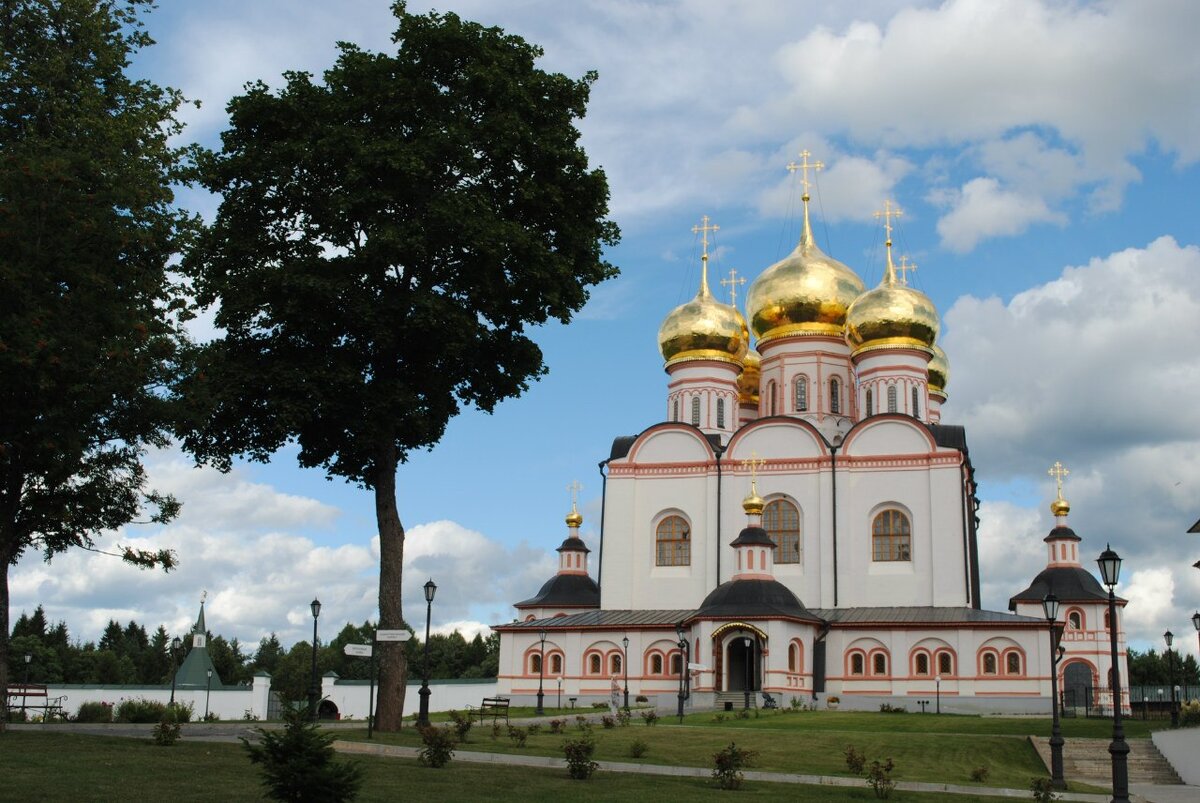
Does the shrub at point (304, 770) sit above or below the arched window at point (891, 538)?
below

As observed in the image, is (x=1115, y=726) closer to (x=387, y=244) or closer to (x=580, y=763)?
(x=580, y=763)

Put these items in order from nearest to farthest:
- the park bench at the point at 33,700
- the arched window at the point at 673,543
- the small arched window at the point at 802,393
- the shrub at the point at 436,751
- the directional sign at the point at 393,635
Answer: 1. the shrub at the point at 436,751
2. the directional sign at the point at 393,635
3. the park bench at the point at 33,700
4. the arched window at the point at 673,543
5. the small arched window at the point at 802,393

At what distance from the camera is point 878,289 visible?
146 feet

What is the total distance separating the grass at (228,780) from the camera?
38.4 ft

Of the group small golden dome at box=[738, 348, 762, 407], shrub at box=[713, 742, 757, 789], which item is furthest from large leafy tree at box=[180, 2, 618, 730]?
small golden dome at box=[738, 348, 762, 407]

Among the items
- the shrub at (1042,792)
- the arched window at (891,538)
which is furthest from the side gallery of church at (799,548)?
the shrub at (1042,792)

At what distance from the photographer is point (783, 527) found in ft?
136

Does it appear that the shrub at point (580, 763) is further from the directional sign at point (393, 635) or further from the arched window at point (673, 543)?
the arched window at point (673, 543)

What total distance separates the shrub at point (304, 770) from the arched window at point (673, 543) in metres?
32.6

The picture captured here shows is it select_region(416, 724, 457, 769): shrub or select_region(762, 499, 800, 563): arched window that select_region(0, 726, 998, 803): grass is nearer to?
select_region(416, 724, 457, 769): shrub

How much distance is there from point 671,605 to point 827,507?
600cm

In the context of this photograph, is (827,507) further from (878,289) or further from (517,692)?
(517,692)

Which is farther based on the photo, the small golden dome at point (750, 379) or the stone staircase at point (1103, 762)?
the small golden dome at point (750, 379)

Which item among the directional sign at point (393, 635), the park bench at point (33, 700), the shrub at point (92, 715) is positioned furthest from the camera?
the park bench at point (33, 700)
